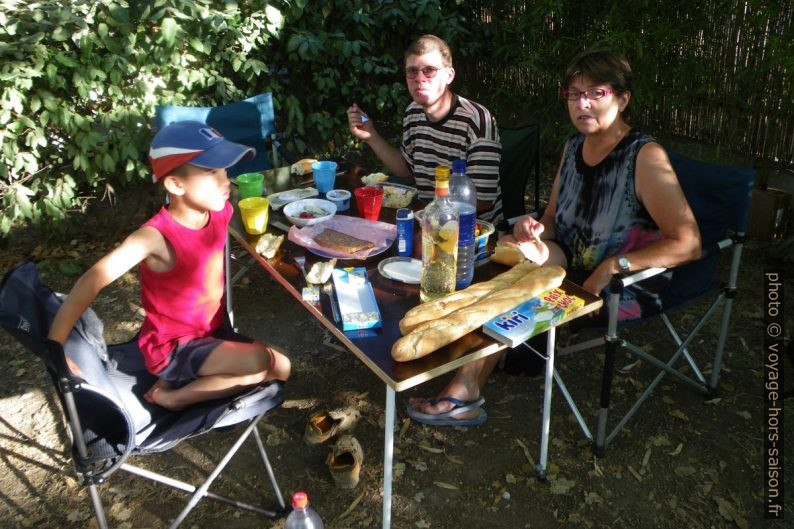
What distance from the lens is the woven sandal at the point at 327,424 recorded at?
8.64 feet

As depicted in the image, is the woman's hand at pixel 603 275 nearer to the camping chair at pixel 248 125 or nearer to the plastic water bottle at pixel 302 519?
the plastic water bottle at pixel 302 519

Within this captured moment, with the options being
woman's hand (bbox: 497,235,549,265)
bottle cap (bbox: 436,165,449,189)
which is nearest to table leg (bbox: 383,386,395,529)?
bottle cap (bbox: 436,165,449,189)

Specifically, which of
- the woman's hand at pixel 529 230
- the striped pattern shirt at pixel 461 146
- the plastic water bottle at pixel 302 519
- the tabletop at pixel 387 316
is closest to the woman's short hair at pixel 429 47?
the striped pattern shirt at pixel 461 146

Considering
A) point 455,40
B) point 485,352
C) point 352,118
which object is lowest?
point 485,352

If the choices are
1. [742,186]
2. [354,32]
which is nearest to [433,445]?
[742,186]

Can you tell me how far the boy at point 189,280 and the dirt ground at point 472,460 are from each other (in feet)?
2.09

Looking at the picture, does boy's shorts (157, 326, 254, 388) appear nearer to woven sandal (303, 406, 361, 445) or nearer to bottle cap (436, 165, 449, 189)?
woven sandal (303, 406, 361, 445)

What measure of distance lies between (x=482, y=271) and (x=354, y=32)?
11.5 feet

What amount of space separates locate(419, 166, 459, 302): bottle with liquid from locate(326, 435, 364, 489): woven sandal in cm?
91

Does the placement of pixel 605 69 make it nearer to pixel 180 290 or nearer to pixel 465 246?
pixel 465 246

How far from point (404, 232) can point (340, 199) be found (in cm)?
57

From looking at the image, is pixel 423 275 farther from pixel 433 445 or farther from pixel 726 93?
pixel 726 93

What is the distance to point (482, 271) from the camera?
210 centimetres

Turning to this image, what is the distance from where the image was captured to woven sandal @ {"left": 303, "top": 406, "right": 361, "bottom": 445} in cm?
263
